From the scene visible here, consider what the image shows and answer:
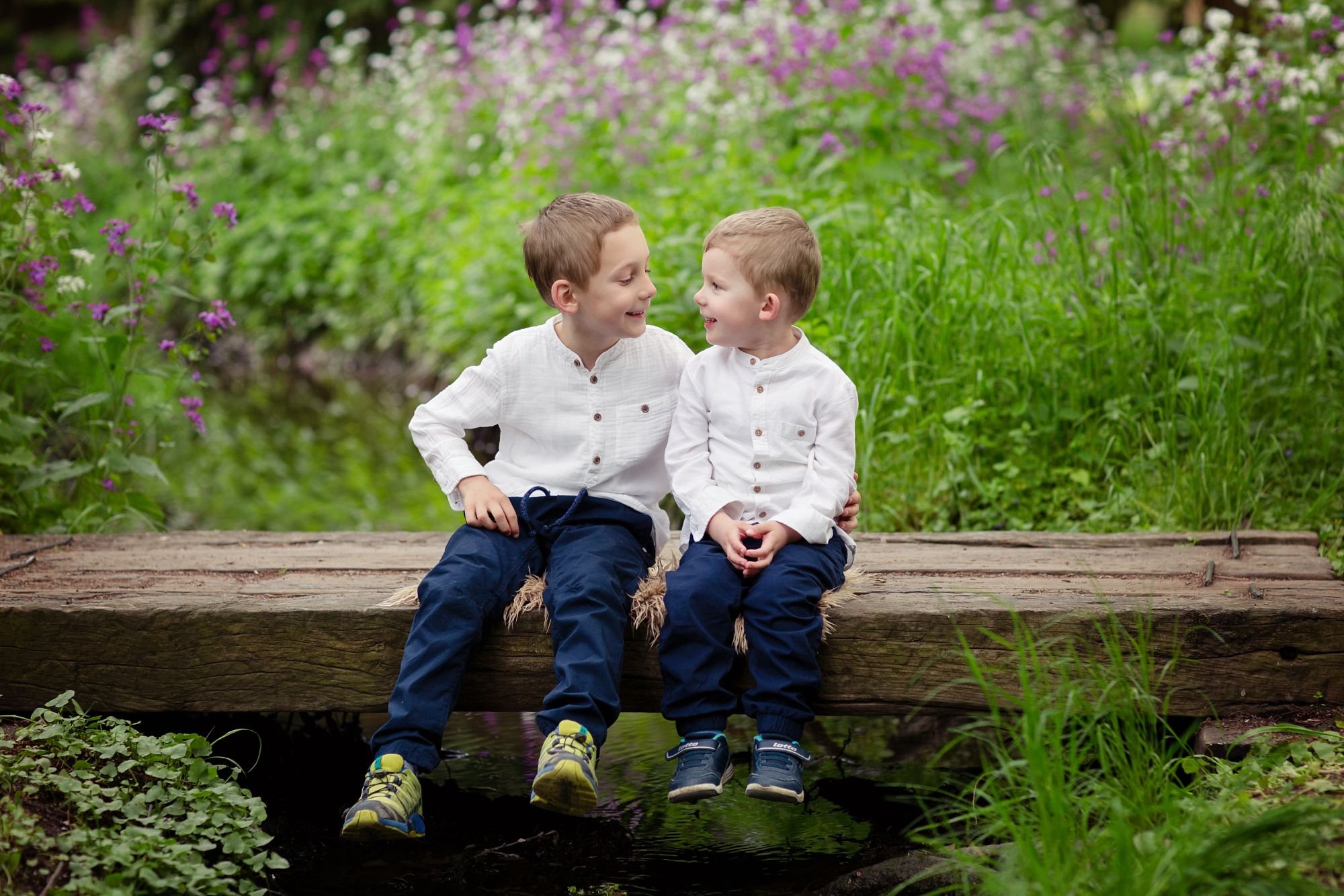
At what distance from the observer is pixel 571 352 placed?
2883mm

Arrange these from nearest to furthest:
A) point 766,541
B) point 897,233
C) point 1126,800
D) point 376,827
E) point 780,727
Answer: point 1126,800 < point 376,827 < point 780,727 < point 766,541 < point 897,233

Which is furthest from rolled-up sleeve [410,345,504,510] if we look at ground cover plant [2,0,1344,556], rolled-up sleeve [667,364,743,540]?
ground cover plant [2,0,1344,556]

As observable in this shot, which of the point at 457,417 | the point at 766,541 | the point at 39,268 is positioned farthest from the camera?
the point at 39,268

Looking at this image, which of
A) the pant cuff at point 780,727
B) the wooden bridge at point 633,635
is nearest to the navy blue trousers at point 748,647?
the pant cuff at point 780,727

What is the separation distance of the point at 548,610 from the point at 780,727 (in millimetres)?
544

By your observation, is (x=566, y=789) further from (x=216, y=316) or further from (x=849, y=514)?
(x=216, y=316)

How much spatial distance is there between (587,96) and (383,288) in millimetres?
2412

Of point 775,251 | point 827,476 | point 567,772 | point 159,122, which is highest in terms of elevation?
point 159,122

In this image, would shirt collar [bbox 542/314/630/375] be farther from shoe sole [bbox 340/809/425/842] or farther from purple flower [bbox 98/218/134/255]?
purple flower [bbox 98/218/134/255]

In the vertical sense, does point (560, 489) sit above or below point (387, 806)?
above

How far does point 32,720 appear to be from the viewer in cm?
262

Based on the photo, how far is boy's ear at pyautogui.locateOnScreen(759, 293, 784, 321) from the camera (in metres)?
2.71

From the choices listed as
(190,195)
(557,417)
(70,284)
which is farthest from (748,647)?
(70,284)

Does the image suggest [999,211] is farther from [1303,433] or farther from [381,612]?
[381,612]
